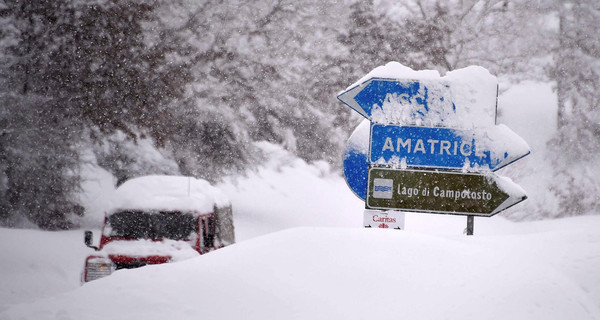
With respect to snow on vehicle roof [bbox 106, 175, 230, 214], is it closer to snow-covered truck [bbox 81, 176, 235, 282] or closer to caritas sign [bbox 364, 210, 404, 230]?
snow-covered truck [bbox 81, 176, 235, 282]

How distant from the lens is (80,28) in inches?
714

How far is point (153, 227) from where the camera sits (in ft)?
32.8

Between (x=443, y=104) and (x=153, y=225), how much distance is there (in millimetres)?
5046

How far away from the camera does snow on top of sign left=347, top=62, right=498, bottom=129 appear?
6.56 metres

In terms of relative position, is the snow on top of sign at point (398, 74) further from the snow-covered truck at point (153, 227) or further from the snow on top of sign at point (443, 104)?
the snow-covered truck at point (153, 227)

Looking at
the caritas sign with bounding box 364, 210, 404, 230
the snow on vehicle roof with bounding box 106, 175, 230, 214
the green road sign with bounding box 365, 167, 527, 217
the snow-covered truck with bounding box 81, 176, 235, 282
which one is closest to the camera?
the green road sign with bounding box 365, 167, 527, 217

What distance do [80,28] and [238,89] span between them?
21.1ft

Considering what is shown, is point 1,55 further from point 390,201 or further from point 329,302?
point 329,302

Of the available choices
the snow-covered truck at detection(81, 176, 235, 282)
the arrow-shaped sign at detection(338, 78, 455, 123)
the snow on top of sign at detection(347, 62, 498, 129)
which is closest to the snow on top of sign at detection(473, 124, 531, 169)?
the snow on top of sign at detection(347, 62, 498, 129)

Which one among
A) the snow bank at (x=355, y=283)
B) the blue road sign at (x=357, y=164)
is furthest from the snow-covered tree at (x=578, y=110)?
the snow bank at (x=355, y=283)

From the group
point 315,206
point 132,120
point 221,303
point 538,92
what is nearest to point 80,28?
point 132,120

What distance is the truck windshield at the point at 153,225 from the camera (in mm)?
9953

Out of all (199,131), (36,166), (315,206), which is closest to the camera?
(36,166)

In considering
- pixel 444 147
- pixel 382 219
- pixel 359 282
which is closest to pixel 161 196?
pixel 382 219
